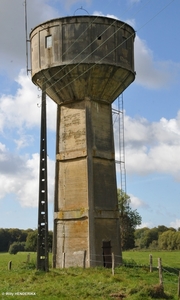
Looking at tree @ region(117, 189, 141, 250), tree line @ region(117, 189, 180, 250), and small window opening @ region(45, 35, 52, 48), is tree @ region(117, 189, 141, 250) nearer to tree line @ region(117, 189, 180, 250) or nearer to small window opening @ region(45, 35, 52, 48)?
tree line @ region(117, 189, 180, 250)

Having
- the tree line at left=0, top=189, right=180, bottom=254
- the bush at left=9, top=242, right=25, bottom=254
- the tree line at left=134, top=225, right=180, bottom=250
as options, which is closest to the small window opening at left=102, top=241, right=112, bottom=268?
the tree line at left=0, top=189, right=180, bottom=254

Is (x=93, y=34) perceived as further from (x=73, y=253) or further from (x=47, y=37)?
(x=73, y=253)

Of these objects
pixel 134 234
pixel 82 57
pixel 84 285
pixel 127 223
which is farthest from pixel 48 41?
pixel 134 234

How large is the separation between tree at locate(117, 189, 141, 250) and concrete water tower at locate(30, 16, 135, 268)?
25785mm

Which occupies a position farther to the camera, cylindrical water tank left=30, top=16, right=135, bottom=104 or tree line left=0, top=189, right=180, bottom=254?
tree line left=0, top=189, right=180, bottom=254

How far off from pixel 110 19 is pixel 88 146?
641cm

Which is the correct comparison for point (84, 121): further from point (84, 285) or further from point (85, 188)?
point (84, 285)

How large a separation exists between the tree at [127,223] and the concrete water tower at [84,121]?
25785 mm

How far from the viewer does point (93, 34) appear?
70.6 feet

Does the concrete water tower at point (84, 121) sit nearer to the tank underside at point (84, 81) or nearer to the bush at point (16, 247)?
the tank underside at point (84, 81)

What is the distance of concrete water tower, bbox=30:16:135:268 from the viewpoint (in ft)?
70.0

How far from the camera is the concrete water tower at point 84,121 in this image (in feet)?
70.0

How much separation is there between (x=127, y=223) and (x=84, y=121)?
3085cm

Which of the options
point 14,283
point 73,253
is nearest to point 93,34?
point 73,253
